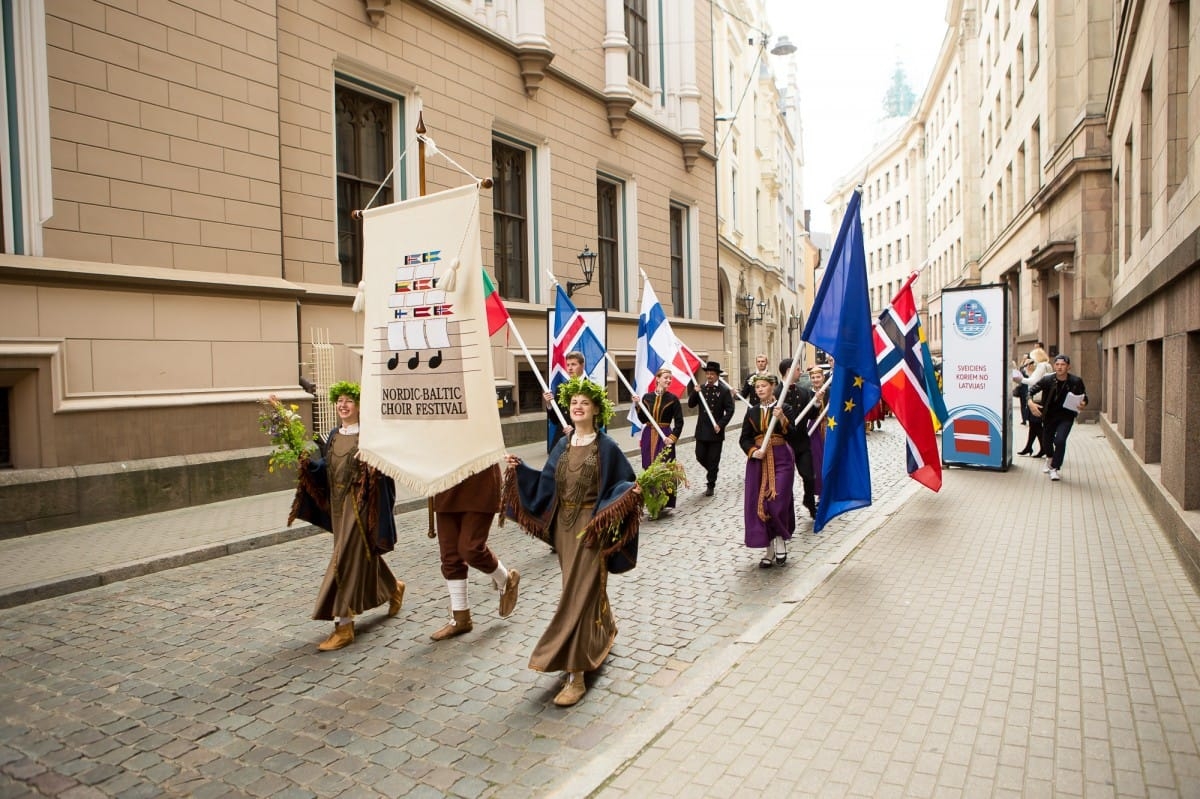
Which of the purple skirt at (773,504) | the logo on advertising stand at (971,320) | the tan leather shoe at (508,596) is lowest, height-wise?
the tan leather shoe at (508,596)

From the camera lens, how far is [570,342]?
1230 cm

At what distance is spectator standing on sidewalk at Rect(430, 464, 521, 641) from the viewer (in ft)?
18.3

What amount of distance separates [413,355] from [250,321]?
6.48 metres

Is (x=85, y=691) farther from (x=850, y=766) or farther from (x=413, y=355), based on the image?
(x=850, y=766)

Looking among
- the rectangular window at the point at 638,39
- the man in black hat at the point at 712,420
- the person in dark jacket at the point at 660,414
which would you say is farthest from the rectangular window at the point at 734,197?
the person in dark jacket at the point at 660,414

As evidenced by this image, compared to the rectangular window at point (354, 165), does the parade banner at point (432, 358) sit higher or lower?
lower

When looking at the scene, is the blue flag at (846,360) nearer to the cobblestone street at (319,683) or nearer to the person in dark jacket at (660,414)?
the cobblestone street at (319,683)

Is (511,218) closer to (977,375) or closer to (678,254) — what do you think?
(678,254)

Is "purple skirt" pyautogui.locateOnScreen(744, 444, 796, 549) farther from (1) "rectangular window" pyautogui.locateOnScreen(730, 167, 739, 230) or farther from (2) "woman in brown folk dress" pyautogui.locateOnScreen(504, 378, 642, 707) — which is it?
(1) "rectangular window" pyautogui.locateOnScreen(730, 167, 739, 230)

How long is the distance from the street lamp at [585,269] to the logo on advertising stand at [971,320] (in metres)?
7.85

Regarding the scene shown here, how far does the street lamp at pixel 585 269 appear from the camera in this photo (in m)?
17.9

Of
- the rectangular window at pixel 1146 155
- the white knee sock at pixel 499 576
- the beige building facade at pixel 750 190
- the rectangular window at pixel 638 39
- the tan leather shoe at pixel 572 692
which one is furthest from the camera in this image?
the beige building facade at pixel 750 190

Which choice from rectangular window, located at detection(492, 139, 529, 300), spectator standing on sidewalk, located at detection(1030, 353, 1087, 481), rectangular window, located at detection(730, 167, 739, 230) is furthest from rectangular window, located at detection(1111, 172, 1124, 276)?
rectangular window, located at detection(730, 167, 739, 230)

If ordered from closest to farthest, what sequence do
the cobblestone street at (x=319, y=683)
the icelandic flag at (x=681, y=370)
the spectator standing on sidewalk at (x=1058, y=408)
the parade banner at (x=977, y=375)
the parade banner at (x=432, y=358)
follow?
the cobblestone street at (x=319, y=683) < the parade banner at (x=432, y=358) < the icelandic flag at (x=681, y=370) < the spectator standing on sidewalk at (x=1058, y=408) < the parade banner at (x=977, y=375)
